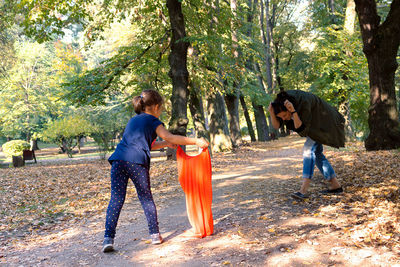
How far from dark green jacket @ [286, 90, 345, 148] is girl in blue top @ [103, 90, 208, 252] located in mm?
1724

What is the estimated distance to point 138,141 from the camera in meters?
4.01

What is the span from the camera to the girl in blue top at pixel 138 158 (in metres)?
3.99

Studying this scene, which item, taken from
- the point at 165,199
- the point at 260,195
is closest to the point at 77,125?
the point at 165,199

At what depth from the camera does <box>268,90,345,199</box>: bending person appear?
5.00 meters

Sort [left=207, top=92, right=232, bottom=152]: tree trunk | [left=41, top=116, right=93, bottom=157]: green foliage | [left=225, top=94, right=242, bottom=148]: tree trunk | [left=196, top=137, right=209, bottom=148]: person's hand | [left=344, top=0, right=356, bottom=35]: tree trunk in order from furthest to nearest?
[left=41, top=116, right=93, bottom=157]: green foliage < [left=225, top=94, right=242, bottom=148]: tree trunk < [left=207, top=92, right=232, bottom=152]: tree trunk < [left=344, top=0, right=356, bottom=35]: tree trunk < [left=196, top=137, right=209, bottom=148]: person's hand

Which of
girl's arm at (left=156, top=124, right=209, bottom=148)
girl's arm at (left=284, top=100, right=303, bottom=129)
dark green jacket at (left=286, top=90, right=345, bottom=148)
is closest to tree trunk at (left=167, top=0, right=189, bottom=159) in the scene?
dark green jacket at (left=286, top=90, right=345, bottom=148)

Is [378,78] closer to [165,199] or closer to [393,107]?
[393,107]

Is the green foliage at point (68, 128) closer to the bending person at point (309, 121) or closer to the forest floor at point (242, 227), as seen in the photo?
the forest floor at point (242, 227)

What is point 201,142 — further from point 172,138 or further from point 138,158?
point 138,158

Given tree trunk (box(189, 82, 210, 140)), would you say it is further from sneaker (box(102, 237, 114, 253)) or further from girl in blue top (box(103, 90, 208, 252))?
sneaker (box(102, 237, 114, 253))

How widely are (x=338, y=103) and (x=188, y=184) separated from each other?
1780 cm

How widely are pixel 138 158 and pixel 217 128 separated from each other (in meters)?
15.1

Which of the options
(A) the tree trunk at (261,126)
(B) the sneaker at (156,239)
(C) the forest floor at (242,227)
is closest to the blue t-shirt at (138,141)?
(B) the sneaker at (156,239)

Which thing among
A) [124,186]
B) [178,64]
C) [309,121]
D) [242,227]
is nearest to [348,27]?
[178,64]
